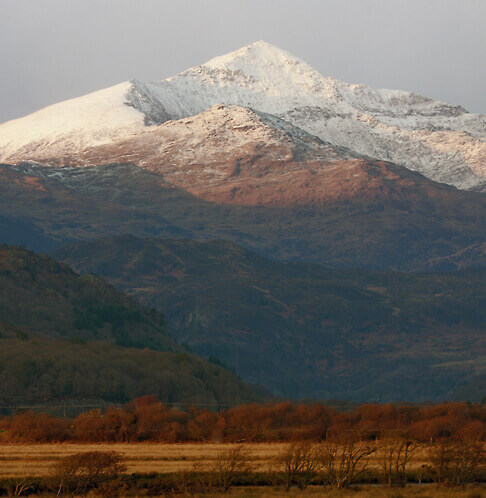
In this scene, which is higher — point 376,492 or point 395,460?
point 376,492

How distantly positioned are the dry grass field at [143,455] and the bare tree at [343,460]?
110 inches

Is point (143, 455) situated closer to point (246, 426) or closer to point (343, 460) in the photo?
point (343, 460)

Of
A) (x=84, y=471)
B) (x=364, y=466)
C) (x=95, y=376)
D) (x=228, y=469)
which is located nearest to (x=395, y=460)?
(x=364, y=466)

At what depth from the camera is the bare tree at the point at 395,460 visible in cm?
6644

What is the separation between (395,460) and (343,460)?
7954 mm

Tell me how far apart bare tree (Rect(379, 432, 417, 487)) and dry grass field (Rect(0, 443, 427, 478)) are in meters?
1.12

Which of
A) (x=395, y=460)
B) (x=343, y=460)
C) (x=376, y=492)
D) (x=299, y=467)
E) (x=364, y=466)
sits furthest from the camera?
(x=395, y=460)

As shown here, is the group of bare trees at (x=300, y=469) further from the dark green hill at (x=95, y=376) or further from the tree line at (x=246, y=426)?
the dark green hill at (x=95, y=376)

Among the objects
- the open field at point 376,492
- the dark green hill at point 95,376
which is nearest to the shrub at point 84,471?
the open field at point 376,492

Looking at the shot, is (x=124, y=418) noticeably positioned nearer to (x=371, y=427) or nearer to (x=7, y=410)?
(x=371, y=427)

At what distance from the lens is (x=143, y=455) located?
249 ft

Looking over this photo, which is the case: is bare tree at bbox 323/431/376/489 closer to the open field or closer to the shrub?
the open field

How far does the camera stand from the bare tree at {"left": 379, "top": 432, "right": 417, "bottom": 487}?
66438 millimetres

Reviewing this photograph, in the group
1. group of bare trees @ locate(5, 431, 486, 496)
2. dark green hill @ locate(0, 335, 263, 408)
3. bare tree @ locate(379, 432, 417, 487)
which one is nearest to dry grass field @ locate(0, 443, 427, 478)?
bare tree @ locate(379, 432, 417, 487)
